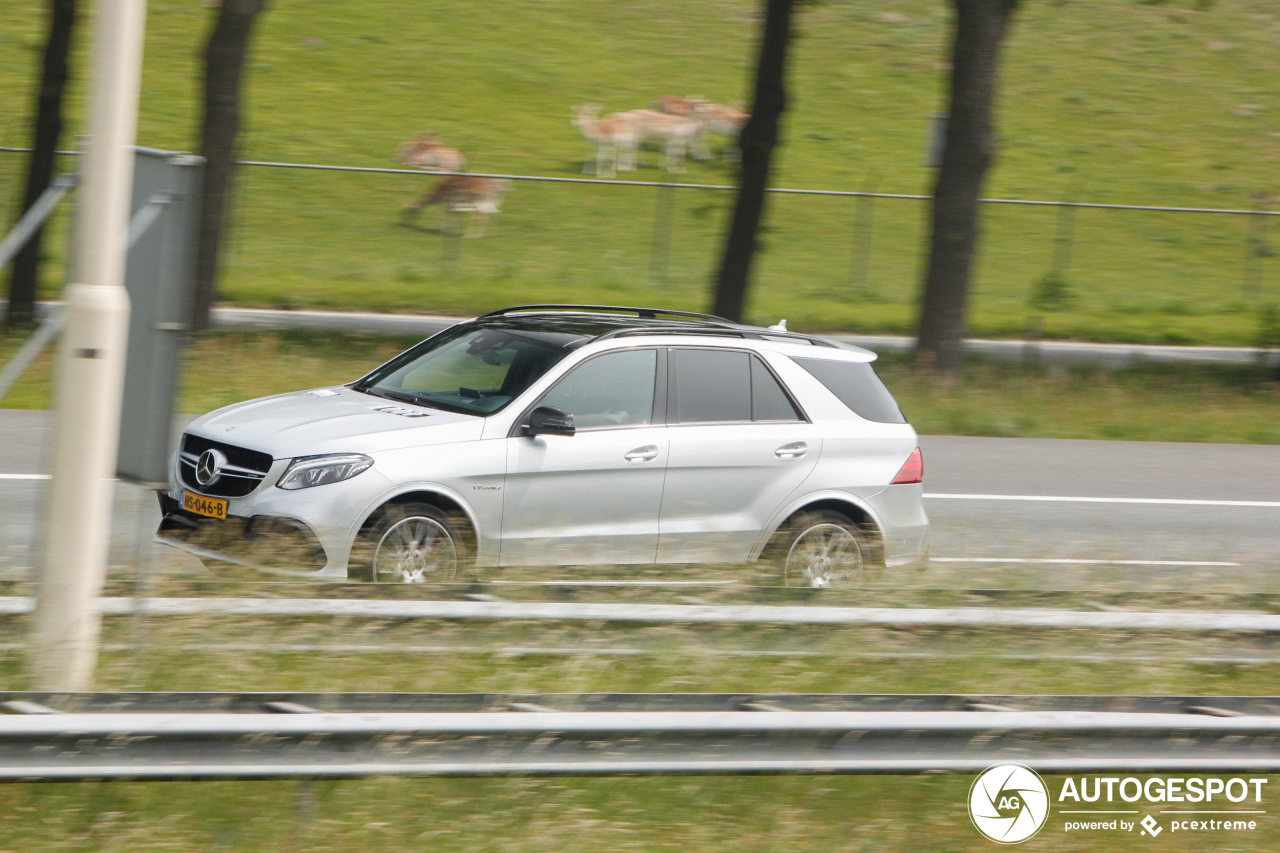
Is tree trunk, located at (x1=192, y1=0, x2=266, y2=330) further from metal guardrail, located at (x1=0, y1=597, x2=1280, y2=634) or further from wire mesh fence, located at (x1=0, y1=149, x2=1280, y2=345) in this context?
metal guardrail, located at (x1=0, y1=597, x2=1280, y2=634)

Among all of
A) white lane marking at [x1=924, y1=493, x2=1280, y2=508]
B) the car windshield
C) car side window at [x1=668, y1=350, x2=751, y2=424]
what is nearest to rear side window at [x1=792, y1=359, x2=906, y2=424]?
car side window at [x1=668, y1=350, x2=751, y2=424]

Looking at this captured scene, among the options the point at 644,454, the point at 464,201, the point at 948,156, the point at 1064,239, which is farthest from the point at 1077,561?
the point at 1064,239

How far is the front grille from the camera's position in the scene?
23.0 feet

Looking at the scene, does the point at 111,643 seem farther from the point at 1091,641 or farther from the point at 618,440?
the point at 1091,641

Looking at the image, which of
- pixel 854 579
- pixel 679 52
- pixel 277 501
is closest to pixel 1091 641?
pixel 854 579

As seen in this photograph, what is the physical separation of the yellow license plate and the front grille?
0.12 feet

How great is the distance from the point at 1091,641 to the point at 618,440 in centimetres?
275

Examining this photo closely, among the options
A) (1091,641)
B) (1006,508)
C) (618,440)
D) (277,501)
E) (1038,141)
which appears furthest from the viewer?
(1038,141)

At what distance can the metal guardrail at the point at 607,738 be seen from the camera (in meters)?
3.68

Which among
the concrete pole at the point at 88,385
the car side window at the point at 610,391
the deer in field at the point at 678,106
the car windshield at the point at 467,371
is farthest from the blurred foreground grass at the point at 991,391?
the deer in field at the point at 678,106

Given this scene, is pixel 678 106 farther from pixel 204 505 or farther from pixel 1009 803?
pixel 1009 803

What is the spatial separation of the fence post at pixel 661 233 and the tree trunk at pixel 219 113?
35.5ft

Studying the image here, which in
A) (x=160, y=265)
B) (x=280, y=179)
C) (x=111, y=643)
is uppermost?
(x=280, y=179)

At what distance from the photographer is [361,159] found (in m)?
31.0
